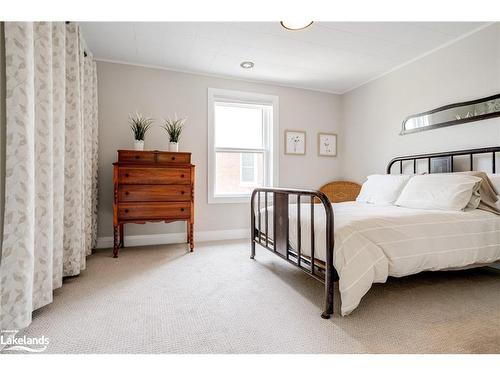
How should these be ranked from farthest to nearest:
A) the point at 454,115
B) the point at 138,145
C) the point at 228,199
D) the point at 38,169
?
the point at 228,199 < the point at 138,145 < the point at 454,115 < the point at 38,169

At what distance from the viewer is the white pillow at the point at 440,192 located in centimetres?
222

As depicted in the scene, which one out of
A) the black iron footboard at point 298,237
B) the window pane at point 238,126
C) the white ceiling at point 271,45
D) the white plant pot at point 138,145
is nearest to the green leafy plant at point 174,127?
the white plant pot at point 138,145

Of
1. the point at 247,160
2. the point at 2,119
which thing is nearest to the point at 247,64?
the point at 247,160

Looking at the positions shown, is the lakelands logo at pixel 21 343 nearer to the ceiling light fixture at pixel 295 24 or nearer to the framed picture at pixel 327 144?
the ceiling light fixture at pixel 295 24

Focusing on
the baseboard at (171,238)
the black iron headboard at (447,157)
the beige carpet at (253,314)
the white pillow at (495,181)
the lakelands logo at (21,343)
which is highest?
the black iron headboard at (447,157)

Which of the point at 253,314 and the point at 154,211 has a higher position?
the point at 154,211

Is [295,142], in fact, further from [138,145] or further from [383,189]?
[138,145]

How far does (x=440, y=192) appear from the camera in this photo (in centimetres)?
236

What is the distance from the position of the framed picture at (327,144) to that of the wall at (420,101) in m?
0.16

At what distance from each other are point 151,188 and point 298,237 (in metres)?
1.81

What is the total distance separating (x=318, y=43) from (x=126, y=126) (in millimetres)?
2489

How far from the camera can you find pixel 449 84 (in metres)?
2.89

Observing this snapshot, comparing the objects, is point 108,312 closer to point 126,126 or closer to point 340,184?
point 126,126
